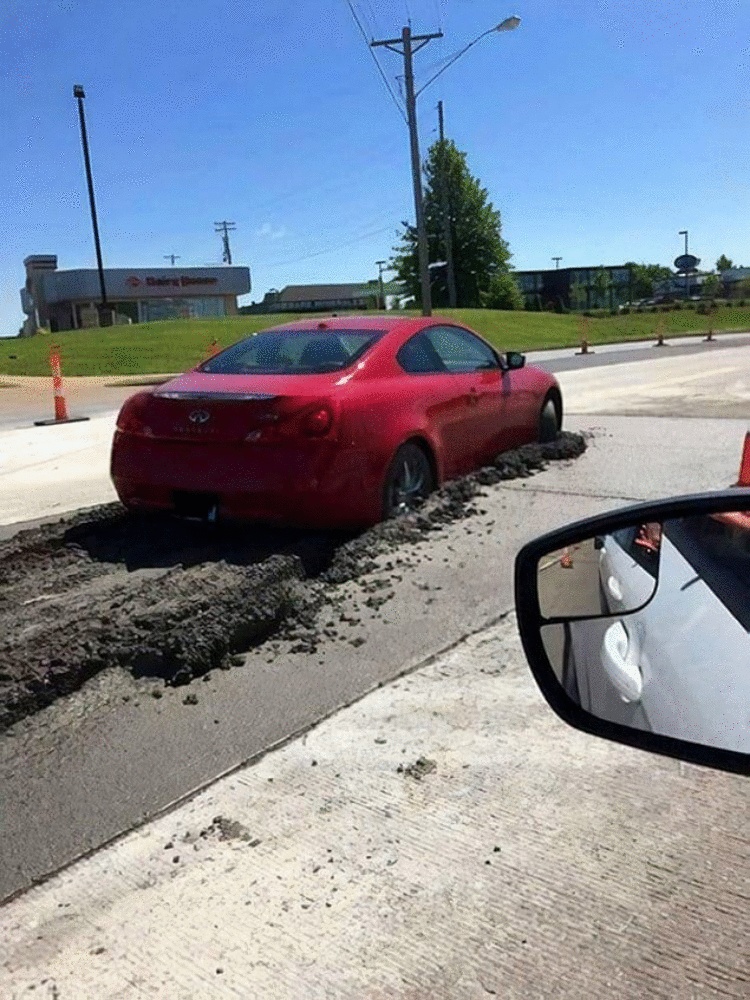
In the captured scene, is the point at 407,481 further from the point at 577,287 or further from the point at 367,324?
the point at 577,287

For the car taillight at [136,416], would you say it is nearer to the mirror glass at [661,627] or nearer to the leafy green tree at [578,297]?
the mirror glass at [661,627]

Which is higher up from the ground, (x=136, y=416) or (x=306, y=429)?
(x=136, y=416)

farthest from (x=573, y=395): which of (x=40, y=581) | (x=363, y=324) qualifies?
(x=40, y=581)

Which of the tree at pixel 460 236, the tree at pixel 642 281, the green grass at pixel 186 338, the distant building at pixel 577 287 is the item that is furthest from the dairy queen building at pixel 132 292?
the tree at pixel 642 281

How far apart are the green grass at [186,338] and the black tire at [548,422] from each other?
2259 centimetres

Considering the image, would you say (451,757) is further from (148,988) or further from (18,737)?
(18,737)

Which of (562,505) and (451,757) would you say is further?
(562,505)

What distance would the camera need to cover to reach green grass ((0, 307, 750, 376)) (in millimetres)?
32250

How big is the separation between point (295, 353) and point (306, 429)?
108 cm

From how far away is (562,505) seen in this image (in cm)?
691

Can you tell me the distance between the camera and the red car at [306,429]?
5664 mm

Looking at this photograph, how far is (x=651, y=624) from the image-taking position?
192cm

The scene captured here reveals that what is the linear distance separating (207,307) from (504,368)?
233 feet

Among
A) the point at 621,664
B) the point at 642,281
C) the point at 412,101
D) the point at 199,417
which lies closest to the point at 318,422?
the point at 199,417
